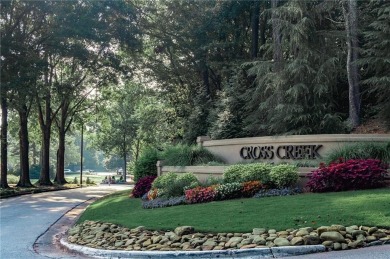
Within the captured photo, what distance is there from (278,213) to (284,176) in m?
3.36

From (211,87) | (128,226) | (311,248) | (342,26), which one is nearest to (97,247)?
(128,226)

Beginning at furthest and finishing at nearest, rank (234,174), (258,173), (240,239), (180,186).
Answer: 1. (180,186)
2. (234,174)
3. (258,173)
4. (240,239)

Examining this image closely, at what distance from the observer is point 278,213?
973 centimetres

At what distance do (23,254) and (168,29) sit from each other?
23071 mm

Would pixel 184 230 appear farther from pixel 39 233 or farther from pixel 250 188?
pixel 39 233

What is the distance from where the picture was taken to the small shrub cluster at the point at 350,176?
11.7m

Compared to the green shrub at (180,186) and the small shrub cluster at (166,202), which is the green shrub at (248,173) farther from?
the small shrub cluster at (166,202)

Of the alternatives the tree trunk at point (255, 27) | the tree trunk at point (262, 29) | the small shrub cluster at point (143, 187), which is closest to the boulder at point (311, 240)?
the small shrub cluster at point (143, 187)

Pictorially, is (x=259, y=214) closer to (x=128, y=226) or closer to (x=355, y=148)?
(x=128, y=226)

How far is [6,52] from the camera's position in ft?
83.3

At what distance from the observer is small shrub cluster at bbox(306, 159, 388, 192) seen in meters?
11.7

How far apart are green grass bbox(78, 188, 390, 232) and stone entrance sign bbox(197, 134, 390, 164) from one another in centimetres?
297

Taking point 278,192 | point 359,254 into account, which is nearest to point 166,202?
point 278,192

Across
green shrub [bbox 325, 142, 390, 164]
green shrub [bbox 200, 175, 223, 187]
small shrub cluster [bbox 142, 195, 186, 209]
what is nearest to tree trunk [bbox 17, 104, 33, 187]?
small shrub cluster [bbox 142, 195, 186, 209]
